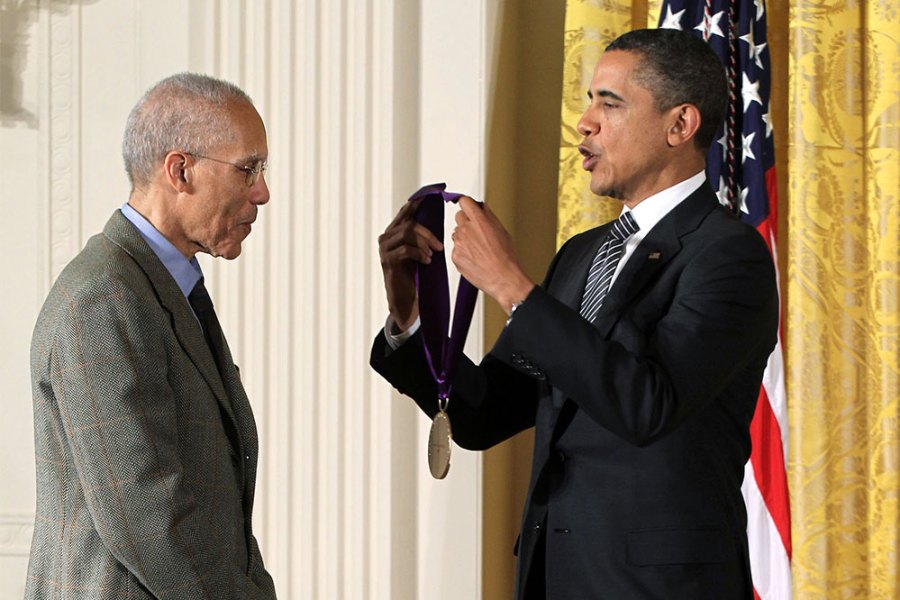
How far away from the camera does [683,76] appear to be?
230 centimetres

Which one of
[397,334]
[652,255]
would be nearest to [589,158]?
[652,255]

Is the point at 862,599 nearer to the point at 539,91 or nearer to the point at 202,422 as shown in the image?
the point at 539,91

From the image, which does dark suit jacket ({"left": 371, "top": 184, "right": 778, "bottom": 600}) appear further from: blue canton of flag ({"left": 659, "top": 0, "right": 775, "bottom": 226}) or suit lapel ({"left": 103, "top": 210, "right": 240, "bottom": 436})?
blue canton of flag ({"left": 659, "top": 0, "right": 775, "bottom": 226})

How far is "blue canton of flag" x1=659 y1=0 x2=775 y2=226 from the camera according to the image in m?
3.23

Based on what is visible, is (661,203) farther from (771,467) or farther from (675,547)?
(771,467)

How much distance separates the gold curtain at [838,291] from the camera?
3.19 m

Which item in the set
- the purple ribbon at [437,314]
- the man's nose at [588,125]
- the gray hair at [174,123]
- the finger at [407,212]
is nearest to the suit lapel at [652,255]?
the man's nose at [588,125]

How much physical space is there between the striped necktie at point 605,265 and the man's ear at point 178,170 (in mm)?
808

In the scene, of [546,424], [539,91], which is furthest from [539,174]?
[546,424]

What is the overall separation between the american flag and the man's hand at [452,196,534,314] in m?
1.26

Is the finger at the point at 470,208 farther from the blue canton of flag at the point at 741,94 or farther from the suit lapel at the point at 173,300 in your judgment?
the blue canton of flag at the point at 741,94

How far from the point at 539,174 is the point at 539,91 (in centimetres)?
27

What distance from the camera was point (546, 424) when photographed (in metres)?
2.24

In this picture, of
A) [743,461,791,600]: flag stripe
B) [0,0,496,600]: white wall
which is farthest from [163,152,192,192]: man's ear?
[743,461,791,600]: flag stripe
